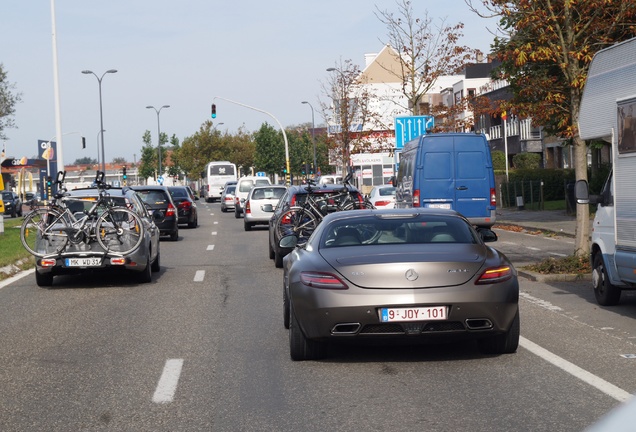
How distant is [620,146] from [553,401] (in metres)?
5.16

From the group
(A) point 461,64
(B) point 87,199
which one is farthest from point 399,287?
(A) point 461,64

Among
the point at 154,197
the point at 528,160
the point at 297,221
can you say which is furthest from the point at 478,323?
the point at 528,160

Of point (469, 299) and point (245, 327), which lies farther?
point (245, 327)

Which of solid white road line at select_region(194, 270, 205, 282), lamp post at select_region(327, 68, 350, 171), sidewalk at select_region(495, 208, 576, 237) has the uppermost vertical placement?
lamp post at select_region(327, 68, 350, 171)

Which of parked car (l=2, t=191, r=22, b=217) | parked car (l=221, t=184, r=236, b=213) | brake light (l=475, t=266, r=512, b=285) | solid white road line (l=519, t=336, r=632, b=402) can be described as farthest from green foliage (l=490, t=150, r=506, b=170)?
brake light (l=475, t=266, r=512, b=285)

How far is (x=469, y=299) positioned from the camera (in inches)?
301

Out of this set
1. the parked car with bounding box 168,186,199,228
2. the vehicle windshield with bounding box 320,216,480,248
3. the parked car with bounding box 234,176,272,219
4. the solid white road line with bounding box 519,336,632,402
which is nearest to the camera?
the solid white road line with bounding box 519,336,632,402

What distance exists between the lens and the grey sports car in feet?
25.0

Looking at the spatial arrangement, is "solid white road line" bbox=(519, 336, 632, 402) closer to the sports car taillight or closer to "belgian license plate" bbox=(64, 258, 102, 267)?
the sports car taillight

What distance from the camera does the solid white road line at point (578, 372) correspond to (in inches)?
262

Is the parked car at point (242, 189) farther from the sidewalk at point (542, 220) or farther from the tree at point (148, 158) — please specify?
the tree at point (148, 158)

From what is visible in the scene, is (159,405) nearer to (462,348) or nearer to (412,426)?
(412,426)

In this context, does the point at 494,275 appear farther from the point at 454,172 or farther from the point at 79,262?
the point at 454,172

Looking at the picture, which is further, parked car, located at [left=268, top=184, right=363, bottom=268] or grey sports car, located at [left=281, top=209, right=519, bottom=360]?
parked car, located at [left=268, top=184, right=363, bottom=268]
